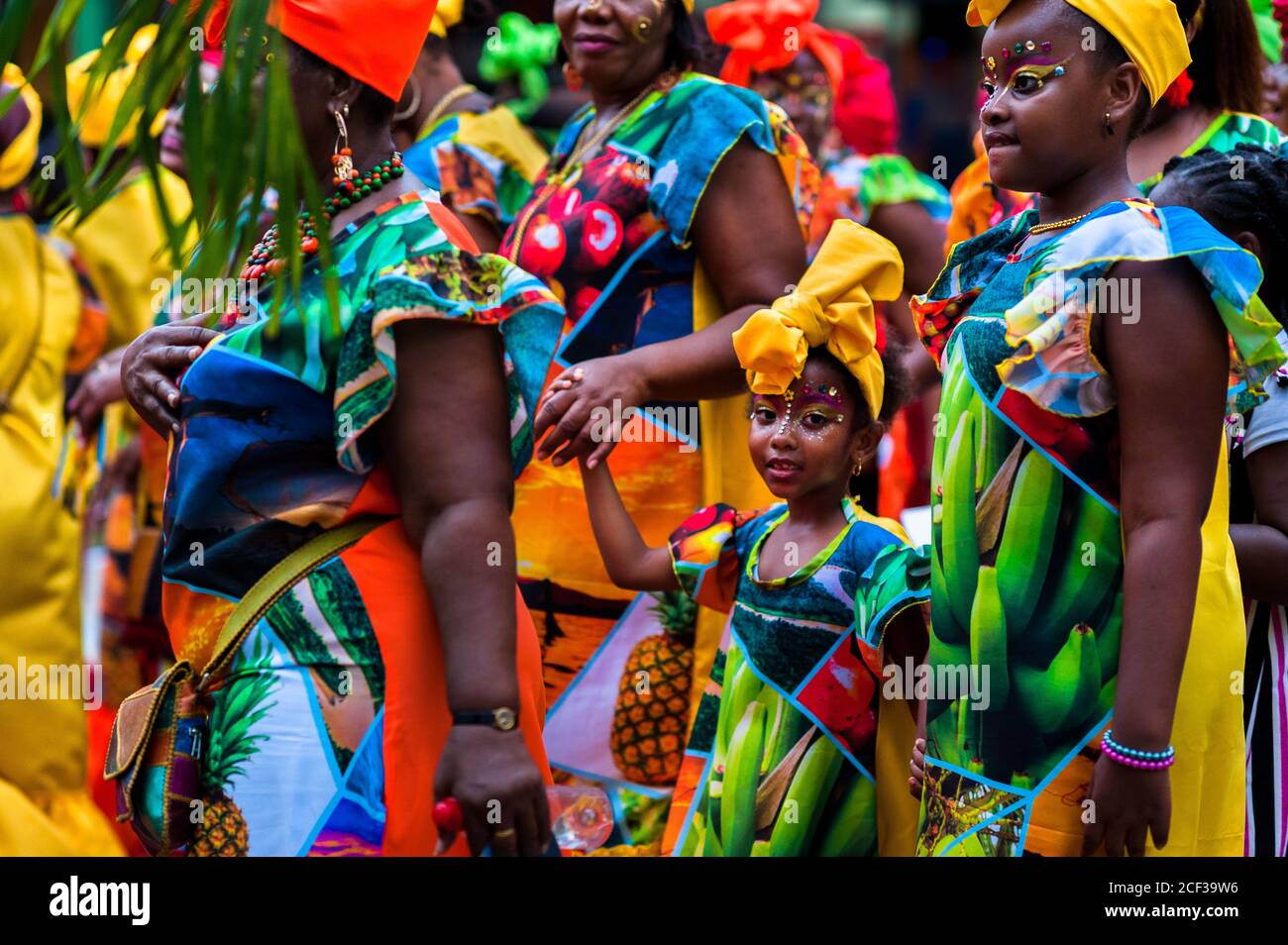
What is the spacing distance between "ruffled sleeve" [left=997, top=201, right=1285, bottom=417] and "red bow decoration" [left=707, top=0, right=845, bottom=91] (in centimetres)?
333

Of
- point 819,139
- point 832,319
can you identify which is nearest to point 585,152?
point 832,319

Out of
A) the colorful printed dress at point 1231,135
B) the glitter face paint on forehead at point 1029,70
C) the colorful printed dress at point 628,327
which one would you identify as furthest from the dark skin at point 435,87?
the glitter face paint on forehead at point 1029,70

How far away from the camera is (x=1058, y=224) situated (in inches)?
111

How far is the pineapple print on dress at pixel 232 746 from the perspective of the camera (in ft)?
9.12

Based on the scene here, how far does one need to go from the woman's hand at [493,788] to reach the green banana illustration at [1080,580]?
80 centimetres

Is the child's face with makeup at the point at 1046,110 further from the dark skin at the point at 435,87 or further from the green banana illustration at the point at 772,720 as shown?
the dark skin at the point at 435,87

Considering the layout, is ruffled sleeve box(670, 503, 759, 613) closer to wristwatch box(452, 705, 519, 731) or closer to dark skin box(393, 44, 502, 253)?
wristwatch box(452, 705, 519, 731)

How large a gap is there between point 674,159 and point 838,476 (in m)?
0.86

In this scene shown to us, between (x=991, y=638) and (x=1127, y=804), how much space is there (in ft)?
1.10

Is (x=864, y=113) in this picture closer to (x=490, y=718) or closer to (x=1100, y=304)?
(x=1100, y=304)

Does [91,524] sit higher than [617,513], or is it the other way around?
[91,524]
